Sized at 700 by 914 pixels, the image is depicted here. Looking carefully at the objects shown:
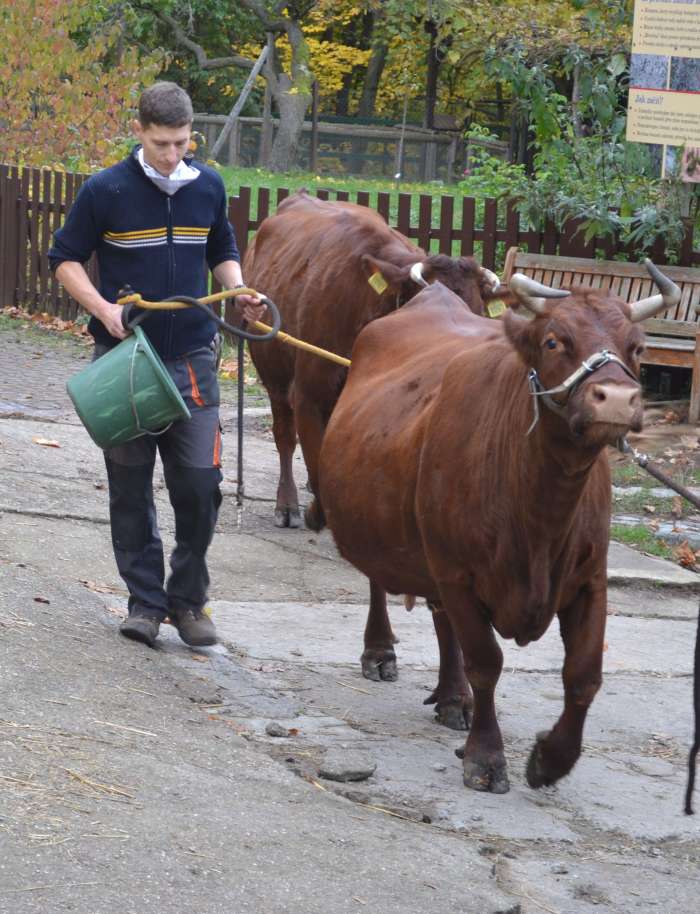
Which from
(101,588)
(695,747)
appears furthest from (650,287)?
(695,747)

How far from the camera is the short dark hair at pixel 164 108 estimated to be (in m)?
5.64

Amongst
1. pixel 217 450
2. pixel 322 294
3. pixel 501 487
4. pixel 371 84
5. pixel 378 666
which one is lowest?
pixel 378 666

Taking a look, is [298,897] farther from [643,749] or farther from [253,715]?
[643,749]

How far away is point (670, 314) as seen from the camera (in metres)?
12.0

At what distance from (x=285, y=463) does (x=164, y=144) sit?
11.8ft

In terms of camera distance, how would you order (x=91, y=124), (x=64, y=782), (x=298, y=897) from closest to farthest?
(x=298, y=897)
(x=64, y=782)
(x=91, y=124)

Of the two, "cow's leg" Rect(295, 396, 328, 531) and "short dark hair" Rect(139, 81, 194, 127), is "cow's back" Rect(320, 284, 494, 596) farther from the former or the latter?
"cow's leg" Rect(295, 396, 328, 531)

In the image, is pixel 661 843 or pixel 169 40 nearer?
pixel 661 843

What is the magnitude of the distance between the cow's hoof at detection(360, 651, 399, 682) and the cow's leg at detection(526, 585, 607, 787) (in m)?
1.35

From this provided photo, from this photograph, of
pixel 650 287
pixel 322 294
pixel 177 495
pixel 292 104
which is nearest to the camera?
pixel 177 495

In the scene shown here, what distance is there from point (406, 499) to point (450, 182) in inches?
1528

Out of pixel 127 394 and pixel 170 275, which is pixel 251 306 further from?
pixel 127 394

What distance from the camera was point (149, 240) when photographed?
19.4 ft

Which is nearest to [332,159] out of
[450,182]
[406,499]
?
[450,182]
